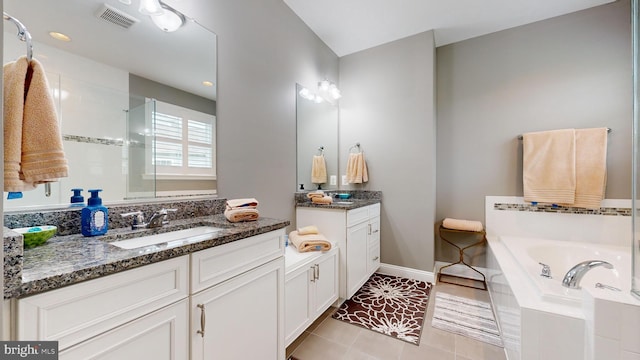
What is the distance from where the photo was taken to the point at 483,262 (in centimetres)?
270

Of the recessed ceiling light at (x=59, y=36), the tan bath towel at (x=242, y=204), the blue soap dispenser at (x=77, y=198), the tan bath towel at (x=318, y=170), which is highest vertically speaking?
the recessed ceiling light at (x=59, y=36)

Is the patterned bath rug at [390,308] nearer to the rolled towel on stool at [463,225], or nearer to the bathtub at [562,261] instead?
the rolled towel on stool at [463,225]

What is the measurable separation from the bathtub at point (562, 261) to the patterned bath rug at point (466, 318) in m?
0.54

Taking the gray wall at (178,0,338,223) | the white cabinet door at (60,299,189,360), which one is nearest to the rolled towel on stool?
the gray wall at (178,0,338,223)

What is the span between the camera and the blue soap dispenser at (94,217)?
0.97 meters

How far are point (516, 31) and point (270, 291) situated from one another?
11.6 feet

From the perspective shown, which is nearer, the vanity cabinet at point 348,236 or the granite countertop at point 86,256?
the granite countertop at point 86,256

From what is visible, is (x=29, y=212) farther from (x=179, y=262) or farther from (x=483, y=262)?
(x=483, y=262)

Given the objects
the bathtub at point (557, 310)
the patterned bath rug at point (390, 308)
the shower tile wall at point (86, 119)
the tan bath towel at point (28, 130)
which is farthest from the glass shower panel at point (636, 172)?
the shower tile wall at point (86, 119)

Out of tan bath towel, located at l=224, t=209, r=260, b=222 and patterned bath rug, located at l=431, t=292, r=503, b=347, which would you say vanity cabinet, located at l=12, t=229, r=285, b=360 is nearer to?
tan bath towel, located at l=224, t=209, r=260, b=222

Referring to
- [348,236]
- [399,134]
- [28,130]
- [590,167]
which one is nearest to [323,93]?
[399,134]

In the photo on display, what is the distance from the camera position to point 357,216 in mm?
2215

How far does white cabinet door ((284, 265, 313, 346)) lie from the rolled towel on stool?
1769 millimetres

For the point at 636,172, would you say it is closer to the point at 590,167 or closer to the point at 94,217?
the point at 590,167
